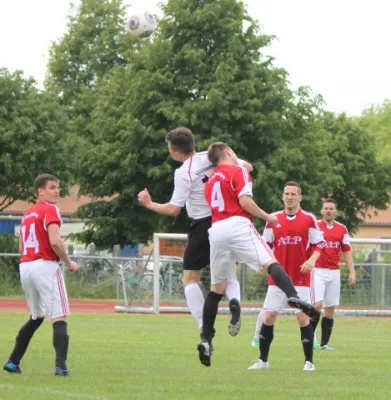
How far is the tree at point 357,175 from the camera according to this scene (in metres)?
56.3

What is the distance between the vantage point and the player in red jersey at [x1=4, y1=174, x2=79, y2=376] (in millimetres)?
11133

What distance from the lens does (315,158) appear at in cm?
4309

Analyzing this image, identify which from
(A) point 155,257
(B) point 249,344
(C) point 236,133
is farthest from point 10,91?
(B) point 249,344

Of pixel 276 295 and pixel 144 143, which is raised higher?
pixel 144 143

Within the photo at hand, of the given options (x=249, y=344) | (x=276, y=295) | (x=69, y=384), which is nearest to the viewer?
(x=69, y=384)

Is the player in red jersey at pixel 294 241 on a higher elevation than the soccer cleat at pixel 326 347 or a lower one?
higher

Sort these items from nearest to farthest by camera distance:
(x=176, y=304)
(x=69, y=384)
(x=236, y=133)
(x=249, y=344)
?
(x=69, y=384)
(x=249, y=344)
(x=176, y=304)
(x=236, y=133)

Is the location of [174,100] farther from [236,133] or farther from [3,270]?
[3,270]

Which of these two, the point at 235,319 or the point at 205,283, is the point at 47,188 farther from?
the point at 205,283

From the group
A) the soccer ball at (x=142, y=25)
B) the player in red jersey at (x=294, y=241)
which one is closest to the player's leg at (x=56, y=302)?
the player in red jersey at (x=294, y=241)

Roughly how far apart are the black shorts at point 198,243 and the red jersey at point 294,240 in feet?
4.77

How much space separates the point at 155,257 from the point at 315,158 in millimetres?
15578

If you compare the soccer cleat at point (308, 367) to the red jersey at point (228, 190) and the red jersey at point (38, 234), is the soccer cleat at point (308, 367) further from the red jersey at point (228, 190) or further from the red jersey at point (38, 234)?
the red jersey at point (38, 234)

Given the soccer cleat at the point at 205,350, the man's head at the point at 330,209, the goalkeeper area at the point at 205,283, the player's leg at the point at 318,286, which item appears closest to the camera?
the soccer cleat at the point at 205,350
